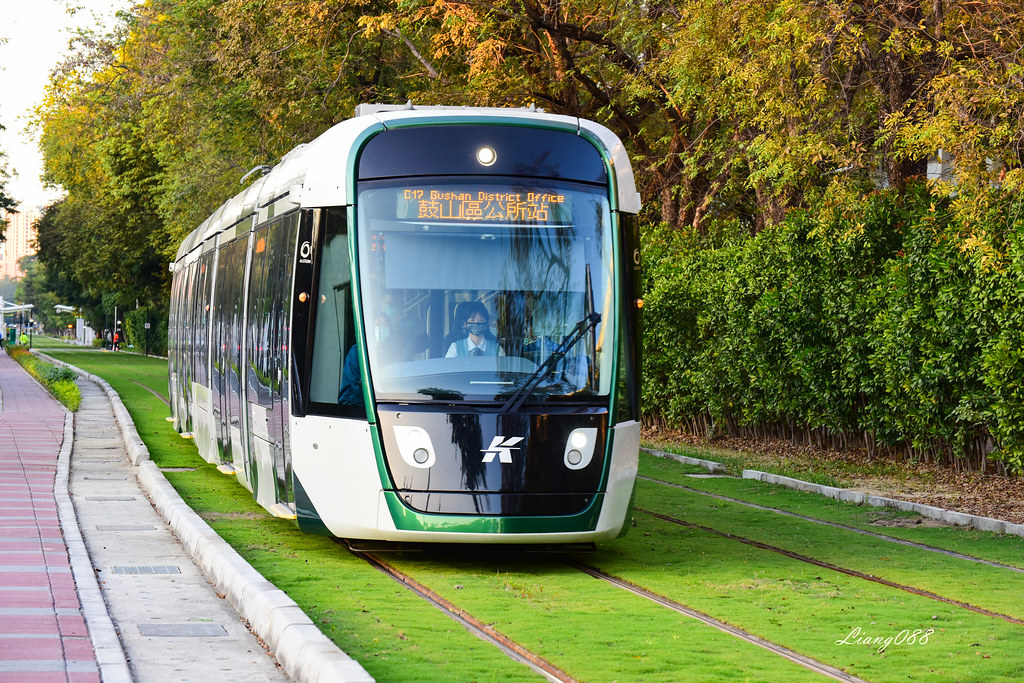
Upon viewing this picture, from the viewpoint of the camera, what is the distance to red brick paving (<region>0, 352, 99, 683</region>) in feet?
21.5

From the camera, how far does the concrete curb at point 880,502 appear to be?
12.1m

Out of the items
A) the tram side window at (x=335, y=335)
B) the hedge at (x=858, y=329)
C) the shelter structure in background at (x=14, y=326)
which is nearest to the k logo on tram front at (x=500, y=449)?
the tram side window at (x=335, y=335)

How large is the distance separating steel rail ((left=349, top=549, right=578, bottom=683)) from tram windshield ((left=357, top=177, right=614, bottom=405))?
4.29 ft

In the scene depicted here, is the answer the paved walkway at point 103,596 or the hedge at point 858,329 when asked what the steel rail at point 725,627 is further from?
the hedge at point 858,329

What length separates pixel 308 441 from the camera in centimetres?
1008

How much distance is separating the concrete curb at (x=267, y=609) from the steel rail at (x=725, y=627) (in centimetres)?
227

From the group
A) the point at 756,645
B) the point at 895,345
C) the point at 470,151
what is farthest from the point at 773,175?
the point at 756,645

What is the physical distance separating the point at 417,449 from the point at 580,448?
45.8 inches

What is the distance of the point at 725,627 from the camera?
25.6 feet

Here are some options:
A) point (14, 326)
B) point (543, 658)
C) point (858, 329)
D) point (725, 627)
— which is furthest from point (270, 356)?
point (14, 326)

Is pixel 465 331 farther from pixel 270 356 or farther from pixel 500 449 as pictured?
pixel 270 356

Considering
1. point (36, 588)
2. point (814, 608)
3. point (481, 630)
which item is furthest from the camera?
point (36, 588)

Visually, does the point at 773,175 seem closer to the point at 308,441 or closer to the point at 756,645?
the point at 308,441

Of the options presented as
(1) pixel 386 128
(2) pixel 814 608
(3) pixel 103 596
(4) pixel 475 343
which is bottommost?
(2) pixel 814 608
